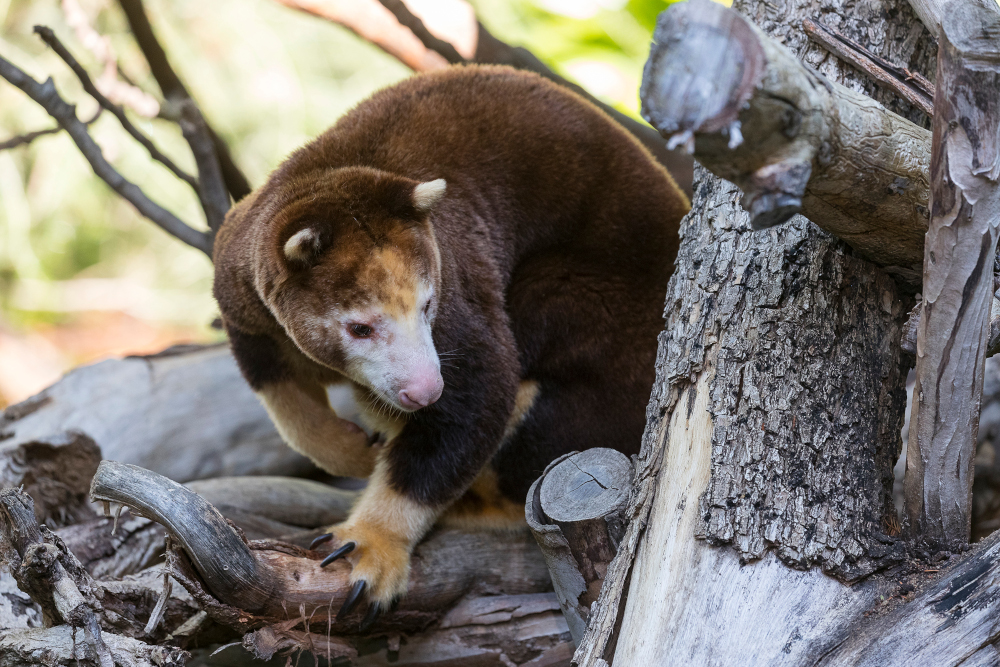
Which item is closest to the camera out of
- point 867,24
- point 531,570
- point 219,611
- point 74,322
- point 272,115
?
point 219,611

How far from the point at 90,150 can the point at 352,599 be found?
7.88 ft

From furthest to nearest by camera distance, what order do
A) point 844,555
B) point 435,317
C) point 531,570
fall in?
1. point 531,570
2. point 435,317
3. point 844,555

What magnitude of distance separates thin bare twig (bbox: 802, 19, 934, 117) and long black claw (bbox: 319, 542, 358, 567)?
1.96 metres

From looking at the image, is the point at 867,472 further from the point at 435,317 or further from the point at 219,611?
the point at 219,611

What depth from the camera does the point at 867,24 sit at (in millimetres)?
2297

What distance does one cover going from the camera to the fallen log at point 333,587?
2.01m

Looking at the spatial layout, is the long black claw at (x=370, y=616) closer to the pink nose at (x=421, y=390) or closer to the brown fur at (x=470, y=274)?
the brown fur at (x=470, y=274)

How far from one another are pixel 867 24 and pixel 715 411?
1286mm

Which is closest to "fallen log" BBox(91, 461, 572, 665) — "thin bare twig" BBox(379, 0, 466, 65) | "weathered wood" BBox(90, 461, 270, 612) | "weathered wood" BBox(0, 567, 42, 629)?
"weathered wood" BBox(90, 461, 270, 612)

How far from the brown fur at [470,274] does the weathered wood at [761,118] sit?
1.06 metres

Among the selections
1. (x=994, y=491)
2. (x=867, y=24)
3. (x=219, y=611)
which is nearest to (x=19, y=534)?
(x=219, y=611)

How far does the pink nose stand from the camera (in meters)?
2.15

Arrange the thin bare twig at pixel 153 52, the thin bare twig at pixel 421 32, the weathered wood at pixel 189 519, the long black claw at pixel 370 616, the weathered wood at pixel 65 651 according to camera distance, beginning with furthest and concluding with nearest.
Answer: the thin bare twig at pixel 421 32 → the thin bare twig at pixel 153 52 → the long black claw at pixel 370 616 → the weathered wood at pixel 189 519 → the weathered wood at pixel 65 651

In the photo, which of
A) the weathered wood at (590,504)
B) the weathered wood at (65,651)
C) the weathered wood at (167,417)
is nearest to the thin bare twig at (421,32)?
the weathered wood at (167,417)
